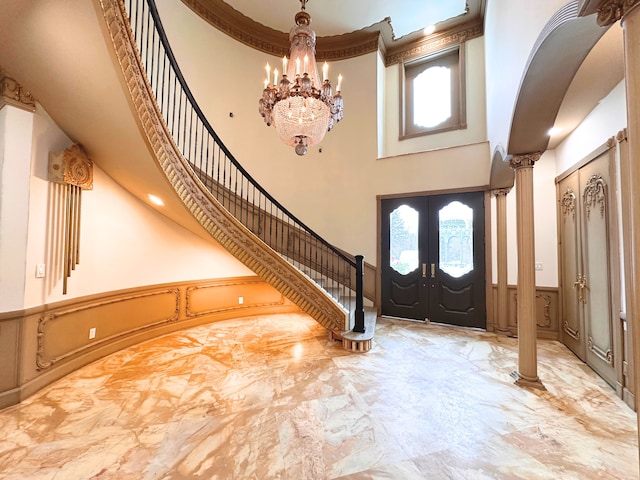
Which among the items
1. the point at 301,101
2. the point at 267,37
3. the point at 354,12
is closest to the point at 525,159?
the point at 301,101

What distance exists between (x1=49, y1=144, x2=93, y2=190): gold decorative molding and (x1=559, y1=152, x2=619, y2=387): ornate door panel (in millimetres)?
5092

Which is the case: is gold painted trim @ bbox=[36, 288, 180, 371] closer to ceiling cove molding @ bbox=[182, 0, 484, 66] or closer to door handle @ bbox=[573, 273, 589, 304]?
ceiling cove molding @ bbox=[182, 0, 484, 66]

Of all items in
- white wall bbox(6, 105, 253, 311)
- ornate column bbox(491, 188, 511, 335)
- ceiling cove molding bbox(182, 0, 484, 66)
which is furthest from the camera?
ceiling cove molding bbox(182, 0, 484, 66)

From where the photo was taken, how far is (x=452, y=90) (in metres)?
5.25

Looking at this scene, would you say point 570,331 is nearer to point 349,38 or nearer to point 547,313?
point 547,313

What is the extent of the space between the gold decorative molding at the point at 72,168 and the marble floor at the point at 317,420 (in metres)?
1.89

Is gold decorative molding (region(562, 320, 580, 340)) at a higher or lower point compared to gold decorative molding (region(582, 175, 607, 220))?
lower

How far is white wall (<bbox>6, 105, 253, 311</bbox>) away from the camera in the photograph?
2.45 m

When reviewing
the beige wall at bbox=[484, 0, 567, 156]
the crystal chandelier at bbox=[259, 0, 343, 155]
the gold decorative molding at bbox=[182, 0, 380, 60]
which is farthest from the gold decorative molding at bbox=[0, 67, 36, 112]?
the beige wall at bbox=[484, 0, 567, 156]

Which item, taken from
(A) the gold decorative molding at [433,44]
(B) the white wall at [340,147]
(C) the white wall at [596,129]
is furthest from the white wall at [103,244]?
(A) the gold decorative molding at [433,44]

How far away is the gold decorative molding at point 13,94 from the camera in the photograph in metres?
2.23

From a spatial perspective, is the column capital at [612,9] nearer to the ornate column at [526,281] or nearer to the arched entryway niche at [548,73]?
the arched entryway niche at [548,73]

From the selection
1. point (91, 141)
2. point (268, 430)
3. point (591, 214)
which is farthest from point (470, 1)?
point (268, 430)

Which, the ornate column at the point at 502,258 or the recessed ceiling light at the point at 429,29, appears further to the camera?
the recessed ceiling light at the point at 429,29
